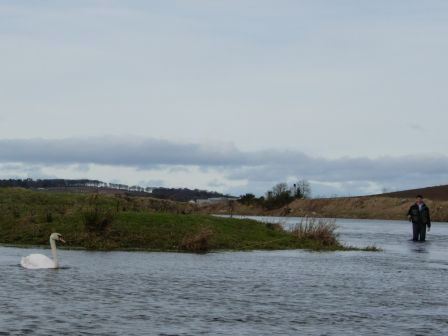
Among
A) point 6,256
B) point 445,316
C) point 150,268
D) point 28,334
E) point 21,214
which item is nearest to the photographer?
point 28,334

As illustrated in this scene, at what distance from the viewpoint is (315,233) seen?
143 ft

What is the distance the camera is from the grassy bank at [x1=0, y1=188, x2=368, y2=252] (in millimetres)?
37125

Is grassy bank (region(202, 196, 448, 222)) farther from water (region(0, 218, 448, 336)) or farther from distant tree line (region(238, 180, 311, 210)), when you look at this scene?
water (region(0, 218, 448, 336))

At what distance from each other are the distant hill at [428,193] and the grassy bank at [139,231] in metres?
111

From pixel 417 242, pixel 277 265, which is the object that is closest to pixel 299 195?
pixel 417 242

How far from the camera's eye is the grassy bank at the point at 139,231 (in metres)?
37.1

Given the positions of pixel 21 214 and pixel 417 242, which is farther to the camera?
pixel 417 242

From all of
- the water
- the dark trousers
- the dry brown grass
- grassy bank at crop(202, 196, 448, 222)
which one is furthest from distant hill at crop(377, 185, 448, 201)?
the water

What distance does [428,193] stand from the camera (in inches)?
6225

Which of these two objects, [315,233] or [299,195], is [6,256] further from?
[299,195]

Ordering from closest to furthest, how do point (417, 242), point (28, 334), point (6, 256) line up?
point (28, 334) < point (6, 256) < point (417, 242)

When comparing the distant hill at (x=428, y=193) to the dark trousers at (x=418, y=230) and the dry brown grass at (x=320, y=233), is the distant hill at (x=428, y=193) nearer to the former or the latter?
the dark trousers at (x=418, y=230)

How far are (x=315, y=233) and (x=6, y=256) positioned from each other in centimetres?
1787

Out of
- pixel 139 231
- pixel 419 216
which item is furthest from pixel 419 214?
pixel 139 231
